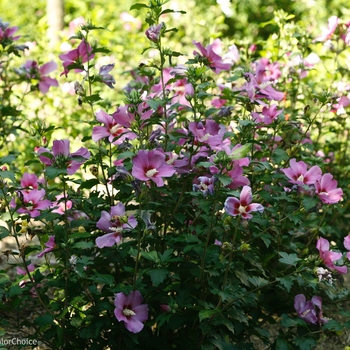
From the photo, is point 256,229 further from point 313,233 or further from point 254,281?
point 313,233

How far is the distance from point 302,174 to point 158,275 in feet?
2.21

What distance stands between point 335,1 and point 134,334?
22.4ft

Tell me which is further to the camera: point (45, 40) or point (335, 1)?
A: point (335, 1)

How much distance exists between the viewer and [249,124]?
2.09 meters

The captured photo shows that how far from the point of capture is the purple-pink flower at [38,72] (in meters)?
2.98

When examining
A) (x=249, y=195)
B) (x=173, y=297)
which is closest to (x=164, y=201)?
(x=173, y=297)

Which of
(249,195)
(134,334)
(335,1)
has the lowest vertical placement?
(335,1)

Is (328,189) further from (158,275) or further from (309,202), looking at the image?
(158,275)

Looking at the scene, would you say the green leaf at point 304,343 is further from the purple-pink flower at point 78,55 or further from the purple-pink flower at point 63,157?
the purple-pink flower at point 78,55

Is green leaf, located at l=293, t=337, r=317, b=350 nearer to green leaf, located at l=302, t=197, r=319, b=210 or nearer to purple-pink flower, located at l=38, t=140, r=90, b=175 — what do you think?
green leaf, located at l=302, t=197, r=319, b=210

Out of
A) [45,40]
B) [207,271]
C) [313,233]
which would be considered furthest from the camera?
[45,40]

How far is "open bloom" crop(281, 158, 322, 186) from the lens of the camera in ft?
6.74

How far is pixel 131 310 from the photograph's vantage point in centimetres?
194

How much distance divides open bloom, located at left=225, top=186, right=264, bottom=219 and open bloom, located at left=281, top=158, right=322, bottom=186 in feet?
0.95
